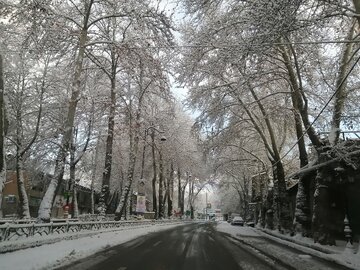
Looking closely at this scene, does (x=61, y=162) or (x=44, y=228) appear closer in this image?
(x=44, y=228)

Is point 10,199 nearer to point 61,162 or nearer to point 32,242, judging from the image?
point 61,162

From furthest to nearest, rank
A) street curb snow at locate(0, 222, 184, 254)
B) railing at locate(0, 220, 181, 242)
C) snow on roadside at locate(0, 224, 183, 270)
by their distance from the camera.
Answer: railing at locate(0, 220, 181, 242) → street curb snow at locate(0, 222, 184, 254) → snow on roadside at locate(0, 224, 183, 270)

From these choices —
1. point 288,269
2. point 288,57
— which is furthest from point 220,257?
point 288,57

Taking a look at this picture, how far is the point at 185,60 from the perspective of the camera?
83.6 ft

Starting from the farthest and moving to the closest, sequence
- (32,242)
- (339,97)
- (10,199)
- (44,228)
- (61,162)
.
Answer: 1. (10,199)
2. (339,97)
3. (61,162)
4. (44,228)
5. (32,242)

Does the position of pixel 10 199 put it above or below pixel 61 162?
above

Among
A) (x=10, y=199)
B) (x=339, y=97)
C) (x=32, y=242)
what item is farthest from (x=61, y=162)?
(x=10, y=199)

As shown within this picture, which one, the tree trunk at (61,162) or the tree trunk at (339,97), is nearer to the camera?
the tree trunk at (61,162)

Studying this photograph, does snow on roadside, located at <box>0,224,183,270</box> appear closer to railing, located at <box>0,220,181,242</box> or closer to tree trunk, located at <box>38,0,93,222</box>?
railing, located at <box>0,220,181,242</box>

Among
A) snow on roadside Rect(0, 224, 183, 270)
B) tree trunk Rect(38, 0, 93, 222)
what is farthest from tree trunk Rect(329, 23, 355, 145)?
snow on roadside Rect(0, 224, 183, 270)

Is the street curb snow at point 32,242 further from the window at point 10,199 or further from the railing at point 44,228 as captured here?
the window at point 10,199

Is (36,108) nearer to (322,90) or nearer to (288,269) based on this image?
(322,90)

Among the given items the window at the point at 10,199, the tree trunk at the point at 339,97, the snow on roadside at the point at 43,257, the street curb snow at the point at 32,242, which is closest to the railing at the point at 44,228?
the street curb snow at the point at 32,242

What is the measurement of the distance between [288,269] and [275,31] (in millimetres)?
6501
